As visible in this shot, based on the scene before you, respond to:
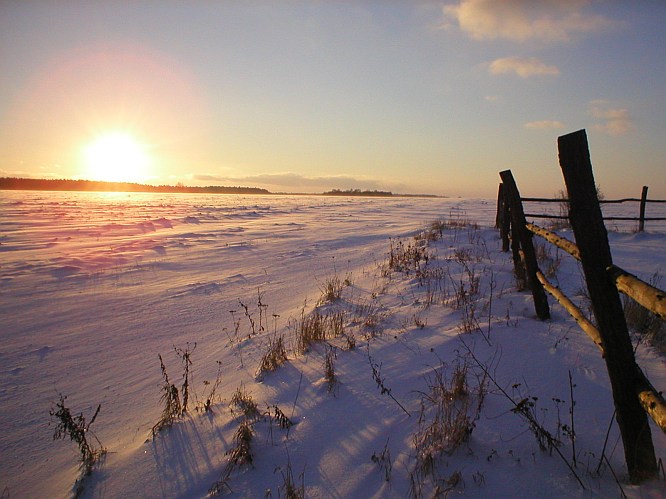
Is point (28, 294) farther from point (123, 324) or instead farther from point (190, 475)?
point (190, 475)

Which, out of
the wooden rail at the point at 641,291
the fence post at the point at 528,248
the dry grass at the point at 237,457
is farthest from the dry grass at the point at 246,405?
the fence post at the point at 528,248

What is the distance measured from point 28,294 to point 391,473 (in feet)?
24.8

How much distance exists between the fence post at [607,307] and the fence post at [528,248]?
234 centimetres

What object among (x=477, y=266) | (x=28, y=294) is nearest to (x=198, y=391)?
(x=28, y=294)

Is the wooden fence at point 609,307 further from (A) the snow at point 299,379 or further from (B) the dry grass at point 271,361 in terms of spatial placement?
(B) the dry grass at point 271,361

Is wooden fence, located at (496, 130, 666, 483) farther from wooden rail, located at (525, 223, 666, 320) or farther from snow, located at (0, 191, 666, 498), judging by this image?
snow, located at (0, 191, 666, 498)

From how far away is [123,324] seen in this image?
554cm

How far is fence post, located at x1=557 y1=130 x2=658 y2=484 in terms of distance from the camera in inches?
72.1

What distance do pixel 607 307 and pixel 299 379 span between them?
264 centimetres

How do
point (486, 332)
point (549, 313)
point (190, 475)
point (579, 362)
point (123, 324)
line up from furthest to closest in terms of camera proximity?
1. point (123, 324)
2. point (549, 313)
3. point (486, 332)
4. point (579, 362)
5. point (190, 475)

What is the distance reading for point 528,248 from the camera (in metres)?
4.41

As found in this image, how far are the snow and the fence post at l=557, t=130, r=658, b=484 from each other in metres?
0.16

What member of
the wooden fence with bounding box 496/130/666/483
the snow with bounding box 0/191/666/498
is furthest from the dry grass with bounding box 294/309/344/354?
the wooden fence with bounding box 496/130/666/483

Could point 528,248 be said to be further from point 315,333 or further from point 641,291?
point 641,291
